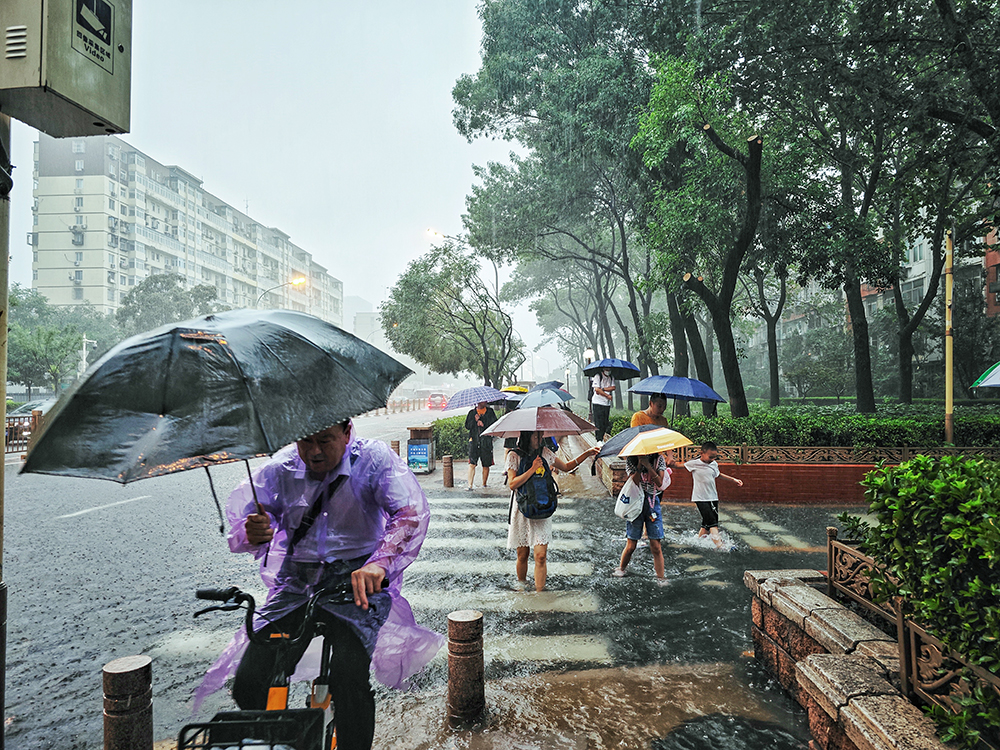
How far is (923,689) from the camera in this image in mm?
2523

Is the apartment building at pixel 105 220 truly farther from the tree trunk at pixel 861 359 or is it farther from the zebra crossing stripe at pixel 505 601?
the zebra crossing stripe at pixel 505 601

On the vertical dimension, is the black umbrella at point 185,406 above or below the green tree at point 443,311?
below

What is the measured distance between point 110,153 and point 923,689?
8112cm

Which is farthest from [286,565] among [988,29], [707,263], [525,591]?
[988,29]

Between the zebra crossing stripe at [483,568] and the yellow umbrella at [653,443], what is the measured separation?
6.02 feet

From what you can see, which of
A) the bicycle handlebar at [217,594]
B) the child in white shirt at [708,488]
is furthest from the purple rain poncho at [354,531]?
the child in white shirt at [708,488]

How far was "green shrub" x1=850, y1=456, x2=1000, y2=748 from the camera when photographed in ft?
6.84

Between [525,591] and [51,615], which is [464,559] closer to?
[525,591]

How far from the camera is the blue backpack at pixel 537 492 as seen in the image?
543 centimetres

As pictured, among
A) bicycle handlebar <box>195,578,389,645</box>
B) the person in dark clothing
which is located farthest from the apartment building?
bicycle handlebar <box>195,578,389,645</box>

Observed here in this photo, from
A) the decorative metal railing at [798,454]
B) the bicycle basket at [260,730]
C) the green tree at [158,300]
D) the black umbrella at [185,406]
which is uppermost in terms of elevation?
the green tree at [158,300]

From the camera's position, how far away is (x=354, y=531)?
2.66 metres

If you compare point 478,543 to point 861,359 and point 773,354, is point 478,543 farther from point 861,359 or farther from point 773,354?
point 773,354

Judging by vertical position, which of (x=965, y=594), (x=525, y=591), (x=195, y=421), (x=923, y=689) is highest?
(x=195, y=421)
